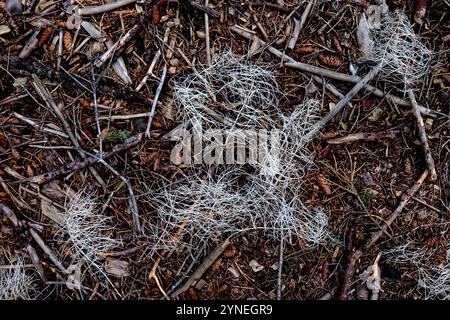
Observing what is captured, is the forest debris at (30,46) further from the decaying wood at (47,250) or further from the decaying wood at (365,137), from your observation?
the decaying wood at (365,137)

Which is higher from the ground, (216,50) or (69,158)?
(216,50)

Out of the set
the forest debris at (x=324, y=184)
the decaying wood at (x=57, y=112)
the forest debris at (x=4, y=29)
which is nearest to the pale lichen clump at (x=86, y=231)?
the decaying wood at (x=57, y=112)

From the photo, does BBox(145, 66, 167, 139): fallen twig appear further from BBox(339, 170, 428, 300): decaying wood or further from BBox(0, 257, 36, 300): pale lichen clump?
BBox(339, 170, 428, 300): decaying wood

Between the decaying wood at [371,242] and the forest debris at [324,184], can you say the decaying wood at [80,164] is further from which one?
the decaying wood at [371,242]

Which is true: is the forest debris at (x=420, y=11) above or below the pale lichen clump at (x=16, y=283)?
above

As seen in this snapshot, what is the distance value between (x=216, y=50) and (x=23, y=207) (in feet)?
4.42

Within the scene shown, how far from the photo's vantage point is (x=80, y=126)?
235 cm

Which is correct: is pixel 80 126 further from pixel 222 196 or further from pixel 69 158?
pixel 222 196

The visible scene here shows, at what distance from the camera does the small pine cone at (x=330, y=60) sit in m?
2.39

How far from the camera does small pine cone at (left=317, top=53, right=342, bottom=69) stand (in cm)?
239

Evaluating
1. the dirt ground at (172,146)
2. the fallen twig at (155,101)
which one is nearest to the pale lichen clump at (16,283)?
the dirt ground at (172,146)

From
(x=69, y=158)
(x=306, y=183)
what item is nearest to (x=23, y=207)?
(x=69, y=158)

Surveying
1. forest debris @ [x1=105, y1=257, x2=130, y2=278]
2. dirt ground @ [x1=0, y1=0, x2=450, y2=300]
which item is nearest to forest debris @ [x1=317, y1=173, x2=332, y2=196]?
dirt ground @ [x1=0, y1=0, x2=450, y2=300]

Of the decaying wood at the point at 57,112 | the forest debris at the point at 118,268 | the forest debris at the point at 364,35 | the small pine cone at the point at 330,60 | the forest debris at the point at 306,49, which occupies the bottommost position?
the forest debris at the point at 118,268
